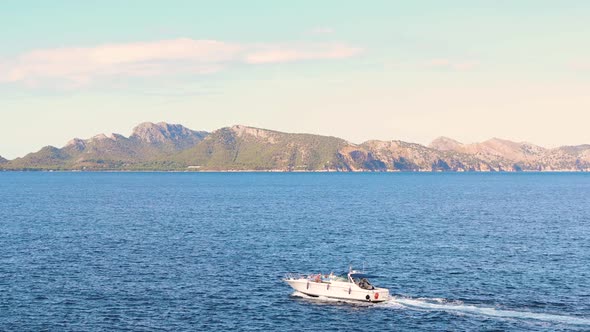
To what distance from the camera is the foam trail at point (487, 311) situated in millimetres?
82875

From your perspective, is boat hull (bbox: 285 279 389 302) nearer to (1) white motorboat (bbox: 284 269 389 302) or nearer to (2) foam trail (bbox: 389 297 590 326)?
(1) white motorboat (bbox: 284 269 389 302)

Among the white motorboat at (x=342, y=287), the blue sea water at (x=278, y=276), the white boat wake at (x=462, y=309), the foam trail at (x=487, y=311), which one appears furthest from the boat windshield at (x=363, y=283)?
the foam trail at (x=487, y=311)

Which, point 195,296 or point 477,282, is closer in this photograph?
point 195,296

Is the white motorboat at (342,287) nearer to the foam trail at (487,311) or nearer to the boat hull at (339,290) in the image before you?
the boat hull at (339,290)

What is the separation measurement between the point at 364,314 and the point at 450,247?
194 feet

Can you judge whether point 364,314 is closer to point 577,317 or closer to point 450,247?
point 577,317

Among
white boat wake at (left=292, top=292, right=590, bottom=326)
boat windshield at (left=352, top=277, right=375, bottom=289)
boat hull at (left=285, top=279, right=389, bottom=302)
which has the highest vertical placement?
boat windshield at (left=352, top=277, right=375, bottom=289)

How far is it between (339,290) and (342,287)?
2.34 ft

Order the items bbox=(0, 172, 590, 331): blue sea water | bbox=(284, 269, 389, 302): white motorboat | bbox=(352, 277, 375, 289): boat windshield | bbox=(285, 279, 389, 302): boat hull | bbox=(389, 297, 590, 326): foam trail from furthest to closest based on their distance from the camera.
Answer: bbox=(352, 277, 375, 289): boat windshield < bbox=(284, 269, 389, 302): white motorboat < bbox=(285, 279, 389, 302): boat hull < bbox=(0, 172, 590, 331): blue sea water < bbox=(389, 297, 590, 326): foam trail

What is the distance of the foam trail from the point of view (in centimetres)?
8288

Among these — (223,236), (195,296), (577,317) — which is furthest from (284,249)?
(577,317)

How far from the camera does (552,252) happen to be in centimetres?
13475

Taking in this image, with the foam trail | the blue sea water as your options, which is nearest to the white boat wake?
the foam trail

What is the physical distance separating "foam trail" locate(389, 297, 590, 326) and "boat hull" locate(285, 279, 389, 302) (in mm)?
2370
